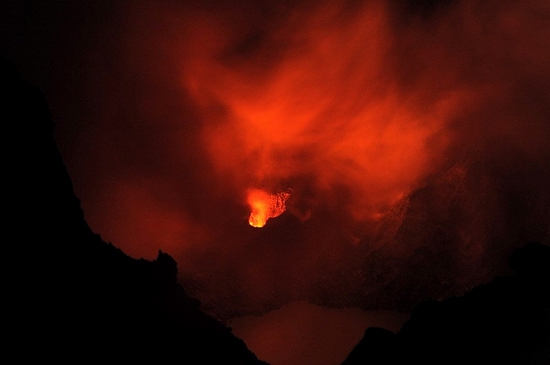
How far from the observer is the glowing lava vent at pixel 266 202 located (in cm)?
1371

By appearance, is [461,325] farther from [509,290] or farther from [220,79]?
[220,79]

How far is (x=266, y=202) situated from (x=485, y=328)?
747 cm

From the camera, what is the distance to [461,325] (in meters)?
7.33

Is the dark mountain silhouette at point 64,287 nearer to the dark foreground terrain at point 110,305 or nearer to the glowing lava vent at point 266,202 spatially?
the dark foreground terrain at point 110,305

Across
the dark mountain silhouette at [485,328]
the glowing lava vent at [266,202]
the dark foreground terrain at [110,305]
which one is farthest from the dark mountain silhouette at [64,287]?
the glowing lava vent at [266,202]

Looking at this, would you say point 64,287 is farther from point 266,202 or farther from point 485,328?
point 266,202

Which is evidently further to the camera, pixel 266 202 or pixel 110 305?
pixel 266 202

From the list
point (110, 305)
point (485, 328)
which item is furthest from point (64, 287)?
point (485, 328)


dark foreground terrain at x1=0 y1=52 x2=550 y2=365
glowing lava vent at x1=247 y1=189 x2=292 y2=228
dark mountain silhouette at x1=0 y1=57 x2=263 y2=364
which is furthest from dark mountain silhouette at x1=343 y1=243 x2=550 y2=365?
glowing lava vent at x1=247 y1=189 x2=292 y2=228

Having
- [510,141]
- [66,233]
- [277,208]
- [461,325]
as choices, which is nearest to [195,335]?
[66,233]

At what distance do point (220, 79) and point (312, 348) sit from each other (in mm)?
7444

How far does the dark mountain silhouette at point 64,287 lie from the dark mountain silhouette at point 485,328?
2073mm

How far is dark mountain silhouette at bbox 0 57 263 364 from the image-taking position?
6508 millimetres

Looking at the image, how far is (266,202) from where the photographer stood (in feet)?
45.3
